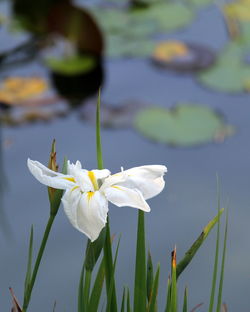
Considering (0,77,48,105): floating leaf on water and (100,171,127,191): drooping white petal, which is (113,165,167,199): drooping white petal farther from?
(0,77,48,105): floating leaf on water

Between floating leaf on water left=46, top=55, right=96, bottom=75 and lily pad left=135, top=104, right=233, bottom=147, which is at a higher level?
floating leaf on water left=46, top=55, right=96, bottom=75

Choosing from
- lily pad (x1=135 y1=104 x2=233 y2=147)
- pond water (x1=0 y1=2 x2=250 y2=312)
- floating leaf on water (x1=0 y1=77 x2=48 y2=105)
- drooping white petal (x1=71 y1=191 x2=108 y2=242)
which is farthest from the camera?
floating leaf on water (x1=0 y1=77 x2=48 y2=105)

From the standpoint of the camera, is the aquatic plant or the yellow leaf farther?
the yellow leaf

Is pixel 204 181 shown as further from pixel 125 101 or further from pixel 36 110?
pixel 36 110

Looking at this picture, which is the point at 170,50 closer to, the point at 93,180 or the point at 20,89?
the point at 20,89

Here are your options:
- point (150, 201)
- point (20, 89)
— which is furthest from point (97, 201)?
point (20, 89)

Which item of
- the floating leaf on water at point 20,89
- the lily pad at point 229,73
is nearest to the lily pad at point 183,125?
the lily pad at point 229,73

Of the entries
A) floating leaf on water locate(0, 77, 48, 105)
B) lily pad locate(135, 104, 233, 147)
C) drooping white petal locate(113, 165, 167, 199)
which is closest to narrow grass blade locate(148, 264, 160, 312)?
drooping white petal locate(113, 165, 167, 199)
